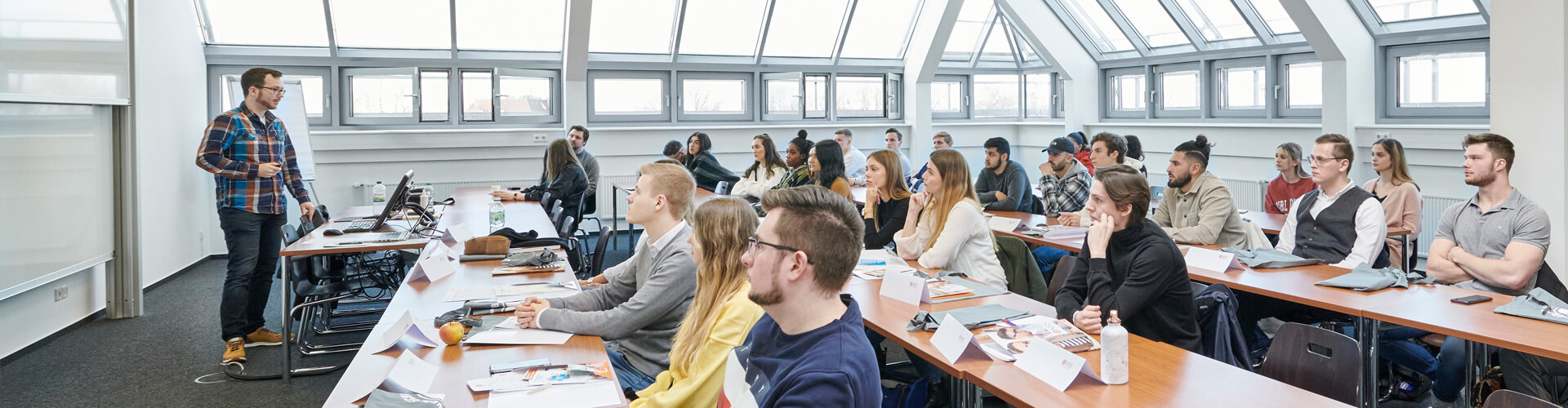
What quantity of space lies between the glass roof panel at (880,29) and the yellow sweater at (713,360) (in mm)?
7885

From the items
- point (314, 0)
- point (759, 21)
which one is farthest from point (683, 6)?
point (314, 0)

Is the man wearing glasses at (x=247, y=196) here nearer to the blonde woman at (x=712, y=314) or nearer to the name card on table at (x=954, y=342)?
the blonde woman at (x=712, y=314)

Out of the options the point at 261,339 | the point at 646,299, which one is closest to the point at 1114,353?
Answer: the point at 646,299

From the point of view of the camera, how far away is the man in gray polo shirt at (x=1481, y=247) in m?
3.40

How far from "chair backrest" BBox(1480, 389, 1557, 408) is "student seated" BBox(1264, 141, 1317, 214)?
14.6 feet

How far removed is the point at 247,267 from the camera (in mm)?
4680

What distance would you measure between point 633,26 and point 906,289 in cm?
677

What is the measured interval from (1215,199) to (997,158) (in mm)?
2190

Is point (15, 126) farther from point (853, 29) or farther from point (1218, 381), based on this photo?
point (853, 29)

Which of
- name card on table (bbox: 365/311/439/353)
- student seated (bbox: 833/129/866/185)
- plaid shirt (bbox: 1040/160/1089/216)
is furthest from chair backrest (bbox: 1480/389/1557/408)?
student seated (bbox: 833/129/866/185)

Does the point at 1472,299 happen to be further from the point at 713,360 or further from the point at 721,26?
the point at 721,26

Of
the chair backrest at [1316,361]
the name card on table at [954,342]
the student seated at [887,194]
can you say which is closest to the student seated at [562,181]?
the student seated at [887,194]

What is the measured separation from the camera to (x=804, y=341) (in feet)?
5.34

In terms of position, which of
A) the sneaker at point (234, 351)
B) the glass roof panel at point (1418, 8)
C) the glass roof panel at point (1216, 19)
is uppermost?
the glass roof panel at point (1216, 19)
